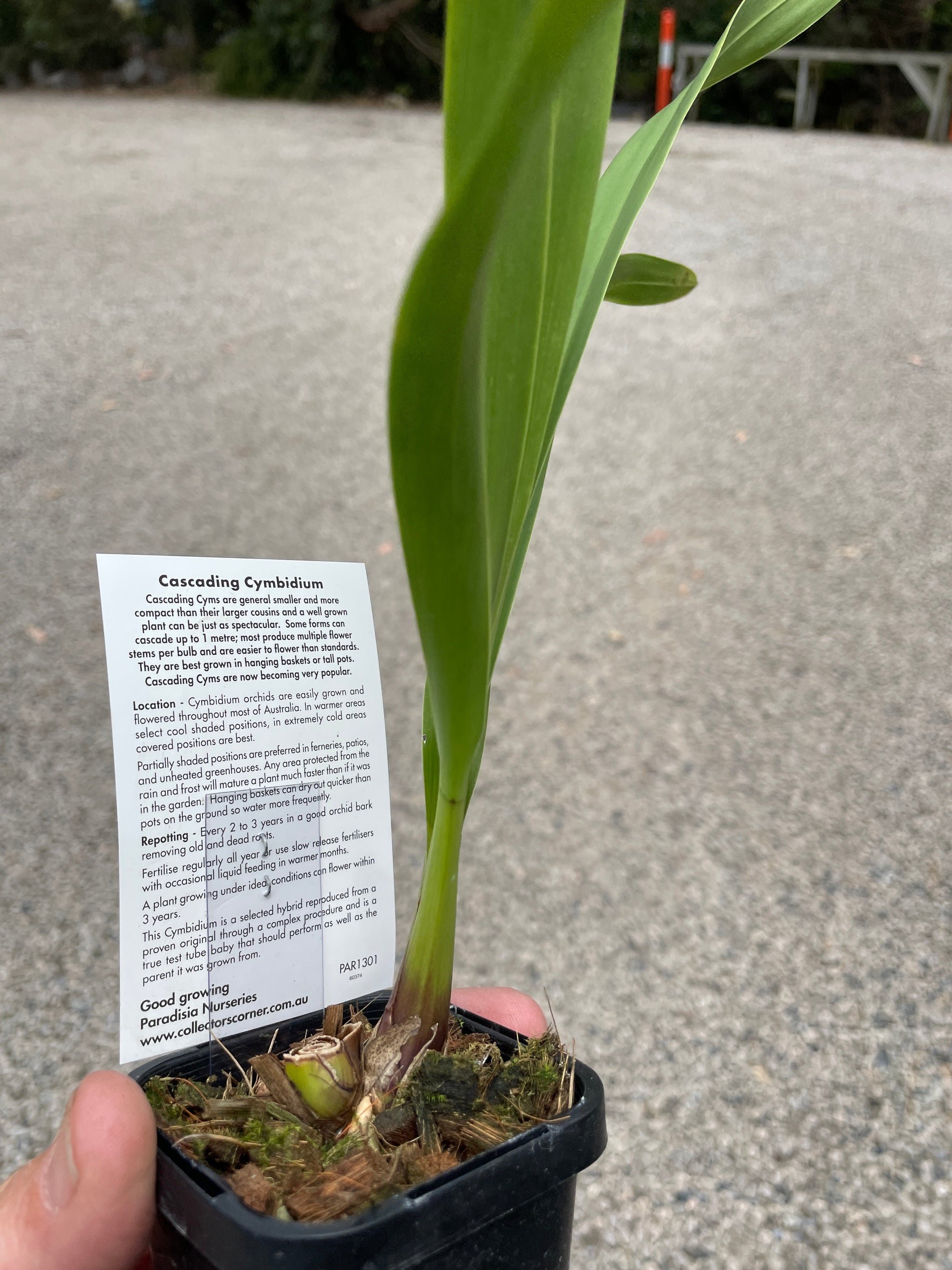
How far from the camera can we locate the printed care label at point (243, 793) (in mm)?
428

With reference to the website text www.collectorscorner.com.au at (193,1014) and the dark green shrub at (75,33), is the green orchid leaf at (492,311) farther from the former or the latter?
the dark green shrub at (75,33)

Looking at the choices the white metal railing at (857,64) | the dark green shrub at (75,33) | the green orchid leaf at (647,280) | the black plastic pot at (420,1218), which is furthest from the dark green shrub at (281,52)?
the black plastic pot at (420,1218)

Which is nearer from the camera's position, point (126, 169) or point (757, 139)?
point (126, 169)

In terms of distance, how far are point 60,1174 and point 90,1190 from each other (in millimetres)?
21

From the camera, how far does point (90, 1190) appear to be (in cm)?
41

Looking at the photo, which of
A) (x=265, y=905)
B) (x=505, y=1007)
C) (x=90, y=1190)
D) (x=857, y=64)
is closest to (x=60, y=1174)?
(x=90, y=1190)

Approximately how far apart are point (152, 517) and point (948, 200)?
3424mm

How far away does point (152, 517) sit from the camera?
6.04 ft

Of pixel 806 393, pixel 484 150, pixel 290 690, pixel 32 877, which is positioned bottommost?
pixel 32 877

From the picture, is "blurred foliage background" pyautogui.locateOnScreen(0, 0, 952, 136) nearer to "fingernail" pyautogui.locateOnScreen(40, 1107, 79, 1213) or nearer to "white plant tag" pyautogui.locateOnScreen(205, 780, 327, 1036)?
"white plant tag" pyautogui.locateOnScreen(205, 780, 327, 1036)

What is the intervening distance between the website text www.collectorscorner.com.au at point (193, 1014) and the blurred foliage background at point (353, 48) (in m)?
7.09

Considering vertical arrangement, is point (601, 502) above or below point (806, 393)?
below

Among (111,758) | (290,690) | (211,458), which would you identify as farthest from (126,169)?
(290,690)

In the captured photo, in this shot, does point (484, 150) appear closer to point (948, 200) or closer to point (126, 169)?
point (948, 200)
